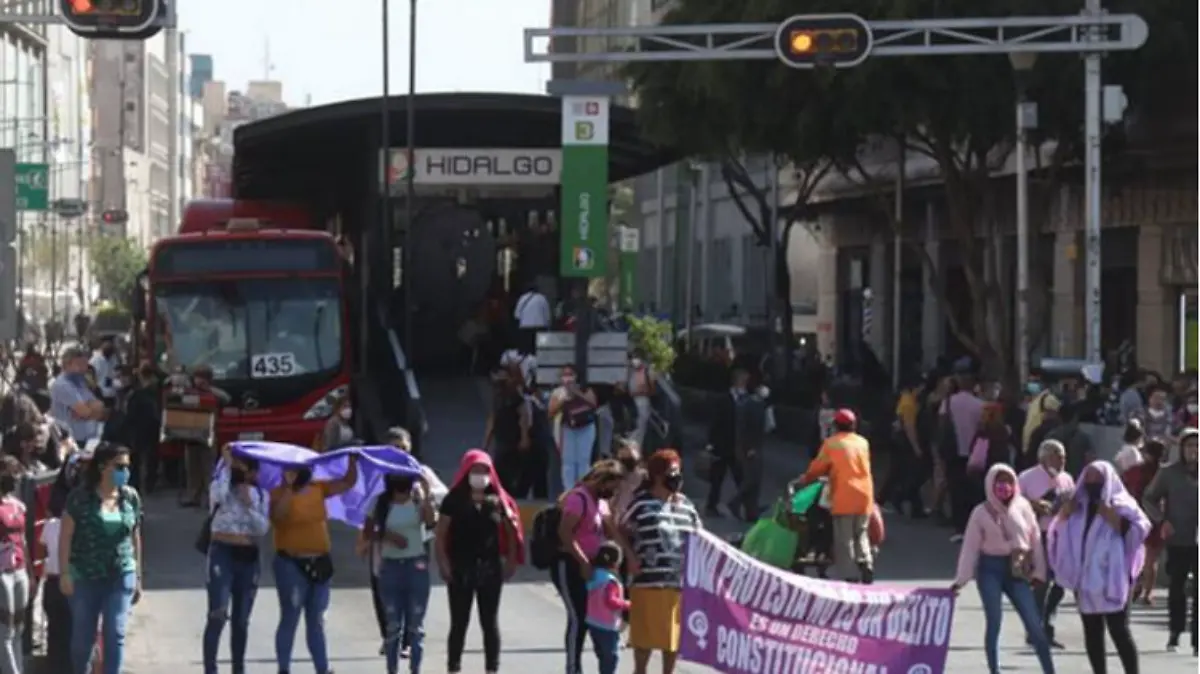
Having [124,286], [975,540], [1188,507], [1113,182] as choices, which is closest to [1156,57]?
[1113,182]

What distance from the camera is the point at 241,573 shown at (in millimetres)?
16906

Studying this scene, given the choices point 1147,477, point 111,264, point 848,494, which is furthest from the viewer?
point 111,264

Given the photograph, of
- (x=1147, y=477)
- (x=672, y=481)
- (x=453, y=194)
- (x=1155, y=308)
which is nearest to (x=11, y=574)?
(x=672, y=481)

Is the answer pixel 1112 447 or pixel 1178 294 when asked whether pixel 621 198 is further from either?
pixel 1112 447

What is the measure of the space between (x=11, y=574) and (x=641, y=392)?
57.1ft

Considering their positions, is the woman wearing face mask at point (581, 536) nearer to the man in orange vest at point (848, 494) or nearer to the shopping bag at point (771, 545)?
the shopping bag at point (771, 545)

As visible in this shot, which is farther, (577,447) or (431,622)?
(577,447)

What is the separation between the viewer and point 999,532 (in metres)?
16.9

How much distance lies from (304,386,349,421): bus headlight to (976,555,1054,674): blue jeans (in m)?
18.6

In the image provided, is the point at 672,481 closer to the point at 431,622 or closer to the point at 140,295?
the point at 431,622

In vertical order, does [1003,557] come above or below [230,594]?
above

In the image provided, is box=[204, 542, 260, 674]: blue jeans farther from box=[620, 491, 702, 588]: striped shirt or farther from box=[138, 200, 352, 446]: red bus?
box=[138, 200, 352, 446]: red bus

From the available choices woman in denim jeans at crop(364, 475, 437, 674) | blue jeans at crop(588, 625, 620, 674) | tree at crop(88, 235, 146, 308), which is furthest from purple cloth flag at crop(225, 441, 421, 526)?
tree at crop(88, 235, 146, 308)

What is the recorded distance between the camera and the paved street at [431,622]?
1852 cm
